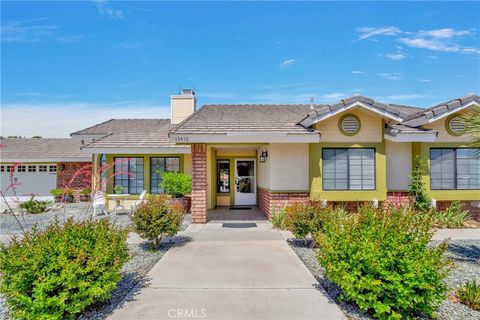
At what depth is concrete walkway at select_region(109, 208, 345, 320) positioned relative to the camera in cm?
423

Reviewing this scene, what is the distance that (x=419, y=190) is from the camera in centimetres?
1112

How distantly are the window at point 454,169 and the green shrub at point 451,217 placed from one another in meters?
0.81

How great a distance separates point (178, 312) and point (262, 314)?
1269 millimetres

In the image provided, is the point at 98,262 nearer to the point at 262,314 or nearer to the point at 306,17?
the point at 262,314

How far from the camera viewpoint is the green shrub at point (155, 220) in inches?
291

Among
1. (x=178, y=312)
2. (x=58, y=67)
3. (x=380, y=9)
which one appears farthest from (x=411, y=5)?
(x=58, y=67)

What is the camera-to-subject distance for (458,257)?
285 inches

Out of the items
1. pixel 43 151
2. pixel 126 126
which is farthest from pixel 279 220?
pixel 43 151

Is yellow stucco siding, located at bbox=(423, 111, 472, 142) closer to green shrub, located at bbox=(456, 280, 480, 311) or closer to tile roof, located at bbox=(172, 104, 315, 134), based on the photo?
tile roof, located at bbox=(172, 104, 315, 134)

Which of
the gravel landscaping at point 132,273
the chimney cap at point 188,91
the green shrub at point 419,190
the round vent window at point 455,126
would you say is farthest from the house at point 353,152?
the chimney cap at point 188,91

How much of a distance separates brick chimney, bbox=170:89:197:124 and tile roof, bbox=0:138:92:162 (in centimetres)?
856

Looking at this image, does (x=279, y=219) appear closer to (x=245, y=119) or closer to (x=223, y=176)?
(x=245, y=119)

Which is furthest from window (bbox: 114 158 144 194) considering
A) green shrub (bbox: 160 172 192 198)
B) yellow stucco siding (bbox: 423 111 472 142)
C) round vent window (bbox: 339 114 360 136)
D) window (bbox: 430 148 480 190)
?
yellow stucco siding (bbox: 423 111 472 142)

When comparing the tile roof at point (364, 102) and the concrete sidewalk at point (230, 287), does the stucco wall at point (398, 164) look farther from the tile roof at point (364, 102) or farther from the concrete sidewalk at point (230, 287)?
the concrete sidewalk at point (230, 287)
